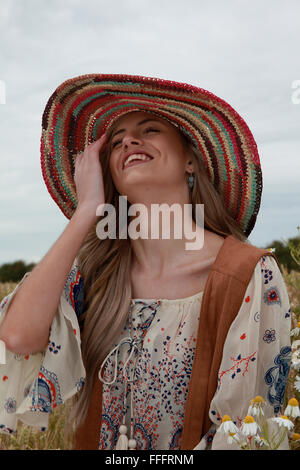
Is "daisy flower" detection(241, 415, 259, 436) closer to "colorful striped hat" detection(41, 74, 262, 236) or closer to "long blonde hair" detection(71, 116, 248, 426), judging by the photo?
"long blonde hair" detection(71, 116, 248, 426)

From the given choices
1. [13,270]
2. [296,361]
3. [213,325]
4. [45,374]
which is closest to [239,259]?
[213,325]

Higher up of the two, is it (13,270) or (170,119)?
(13,270)

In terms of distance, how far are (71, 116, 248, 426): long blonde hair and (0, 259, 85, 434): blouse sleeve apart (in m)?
0.12

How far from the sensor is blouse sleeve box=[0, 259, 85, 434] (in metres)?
2.90

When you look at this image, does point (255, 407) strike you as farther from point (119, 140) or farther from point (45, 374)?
point (119, 140)

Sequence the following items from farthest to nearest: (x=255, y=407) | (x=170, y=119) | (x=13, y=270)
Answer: (x=13, y=270) < (x=170, y=119) < (x=255, y=407)

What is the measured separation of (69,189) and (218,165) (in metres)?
0.98

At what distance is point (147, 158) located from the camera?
304 centimetres

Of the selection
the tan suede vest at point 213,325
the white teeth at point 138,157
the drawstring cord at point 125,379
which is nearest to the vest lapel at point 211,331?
the tan suede vest at point 213,325

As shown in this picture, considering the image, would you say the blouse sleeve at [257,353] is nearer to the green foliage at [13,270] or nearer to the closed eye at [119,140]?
the closed eye at [119,140]

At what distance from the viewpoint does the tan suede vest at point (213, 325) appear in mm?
2732

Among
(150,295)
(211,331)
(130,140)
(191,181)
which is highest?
(130,140)

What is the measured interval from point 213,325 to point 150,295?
44cm

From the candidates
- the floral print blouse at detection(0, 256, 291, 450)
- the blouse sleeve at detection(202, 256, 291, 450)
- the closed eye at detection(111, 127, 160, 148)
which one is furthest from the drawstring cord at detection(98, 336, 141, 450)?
the closed eye at detection(111, 127, 160, 148)
